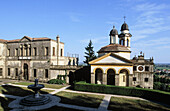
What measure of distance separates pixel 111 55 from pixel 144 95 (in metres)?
9.78

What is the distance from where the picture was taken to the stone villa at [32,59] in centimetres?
3291

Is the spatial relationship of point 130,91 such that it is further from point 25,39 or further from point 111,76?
point 25,39

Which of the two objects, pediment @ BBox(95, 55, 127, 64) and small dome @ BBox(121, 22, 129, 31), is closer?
pediment @ BBox(95, 55, 127, 64)

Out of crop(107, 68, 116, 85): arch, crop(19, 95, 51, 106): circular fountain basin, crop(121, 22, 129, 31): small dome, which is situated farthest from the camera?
crop(121, 22, 129, 31): small dome

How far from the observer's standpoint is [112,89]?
72.0 feet

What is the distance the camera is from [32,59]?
34500 mm

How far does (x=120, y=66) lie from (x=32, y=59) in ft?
85.0

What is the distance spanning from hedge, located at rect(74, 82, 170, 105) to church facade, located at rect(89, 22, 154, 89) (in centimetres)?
257

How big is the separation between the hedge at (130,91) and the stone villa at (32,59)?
9.59m

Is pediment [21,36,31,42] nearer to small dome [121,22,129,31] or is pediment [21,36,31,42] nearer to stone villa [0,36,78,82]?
stone villa [0,36,78,82]

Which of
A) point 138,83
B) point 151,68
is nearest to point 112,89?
point 138,83

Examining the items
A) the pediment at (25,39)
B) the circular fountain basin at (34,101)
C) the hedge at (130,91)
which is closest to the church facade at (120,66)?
the hedge at (130,91)

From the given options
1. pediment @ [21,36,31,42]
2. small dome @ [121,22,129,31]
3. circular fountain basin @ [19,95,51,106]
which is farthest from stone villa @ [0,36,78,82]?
small dome @ [121,22,129,31]

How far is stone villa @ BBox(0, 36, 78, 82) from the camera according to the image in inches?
1296
